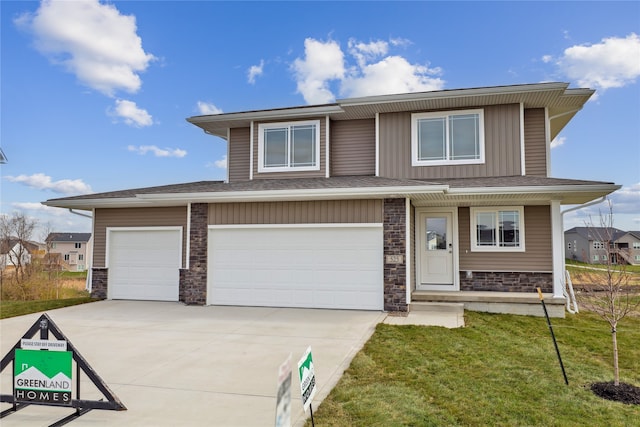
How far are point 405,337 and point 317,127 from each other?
7.19 meters

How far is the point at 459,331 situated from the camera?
774cm

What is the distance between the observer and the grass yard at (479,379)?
401 centimetres

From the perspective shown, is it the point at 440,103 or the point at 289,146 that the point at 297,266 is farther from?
the point at 440,103

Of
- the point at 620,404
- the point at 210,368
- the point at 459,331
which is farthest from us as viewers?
the point at 459,331

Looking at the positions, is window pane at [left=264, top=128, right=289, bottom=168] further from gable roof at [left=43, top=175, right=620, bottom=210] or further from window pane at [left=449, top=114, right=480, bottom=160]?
window pane at [left=449, top=114, right=480, bottom=160]

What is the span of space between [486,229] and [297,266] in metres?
5.41

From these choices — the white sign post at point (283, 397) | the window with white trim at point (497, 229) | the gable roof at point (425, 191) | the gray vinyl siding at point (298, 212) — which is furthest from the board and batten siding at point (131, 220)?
the white sign post at point (283, 397)

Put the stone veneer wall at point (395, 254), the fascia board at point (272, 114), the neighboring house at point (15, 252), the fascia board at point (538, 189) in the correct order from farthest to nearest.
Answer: the neighboring house at point (15, 252) < the fascia board at point (272, 114) < the stone veneer wall at point (395, 254) < the fascia board at point (538, 189)

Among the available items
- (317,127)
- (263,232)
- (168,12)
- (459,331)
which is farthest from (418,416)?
(168,12)

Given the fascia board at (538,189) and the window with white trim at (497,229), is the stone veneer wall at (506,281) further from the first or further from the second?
the fascia board at (538,189)

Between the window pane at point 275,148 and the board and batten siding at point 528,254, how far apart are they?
5.88 meters

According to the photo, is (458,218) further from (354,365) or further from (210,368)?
(210,368)

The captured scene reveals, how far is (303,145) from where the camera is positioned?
12.5 m

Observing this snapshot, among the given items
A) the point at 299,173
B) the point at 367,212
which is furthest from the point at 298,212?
the point at 299,173
